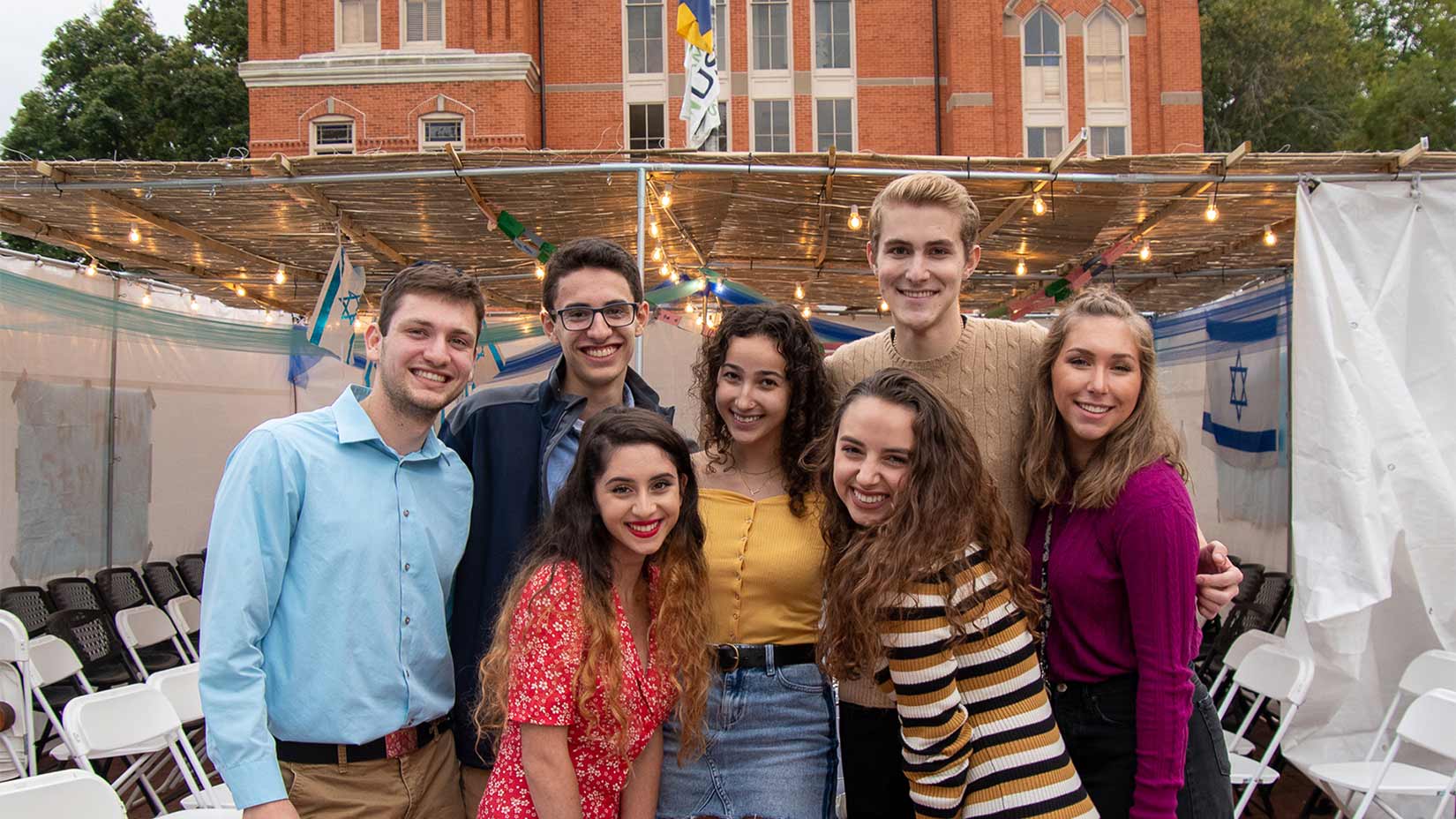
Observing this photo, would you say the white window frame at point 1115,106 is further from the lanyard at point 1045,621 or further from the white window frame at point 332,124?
the lanyard at point 1045,621

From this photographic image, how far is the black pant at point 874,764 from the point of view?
211 centimetres

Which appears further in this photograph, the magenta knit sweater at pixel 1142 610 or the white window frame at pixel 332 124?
the white window frame at pixel 332 124

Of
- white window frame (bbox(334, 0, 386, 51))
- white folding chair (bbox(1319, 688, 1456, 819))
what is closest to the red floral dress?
white folding chair (bbox(1319, 688, 1456, 819))

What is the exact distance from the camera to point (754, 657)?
6.75 feet

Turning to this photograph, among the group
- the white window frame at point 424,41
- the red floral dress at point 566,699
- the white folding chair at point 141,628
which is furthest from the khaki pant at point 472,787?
the white window frame at point 424,41

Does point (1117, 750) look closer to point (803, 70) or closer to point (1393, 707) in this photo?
point (1393, 707)

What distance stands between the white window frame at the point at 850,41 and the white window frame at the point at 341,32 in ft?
28.2

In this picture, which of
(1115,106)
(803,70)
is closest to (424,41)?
(803,70)

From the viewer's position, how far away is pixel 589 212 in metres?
6.73

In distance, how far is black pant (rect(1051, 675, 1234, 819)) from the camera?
203 cm

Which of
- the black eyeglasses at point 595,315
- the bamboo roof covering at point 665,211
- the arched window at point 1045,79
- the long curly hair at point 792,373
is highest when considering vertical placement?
the arched window at point 1045,79

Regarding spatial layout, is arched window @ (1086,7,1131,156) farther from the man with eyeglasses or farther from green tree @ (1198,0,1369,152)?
the man with eyeglasses

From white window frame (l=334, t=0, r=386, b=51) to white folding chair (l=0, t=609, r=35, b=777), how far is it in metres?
16.8

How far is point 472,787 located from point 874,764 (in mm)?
991
